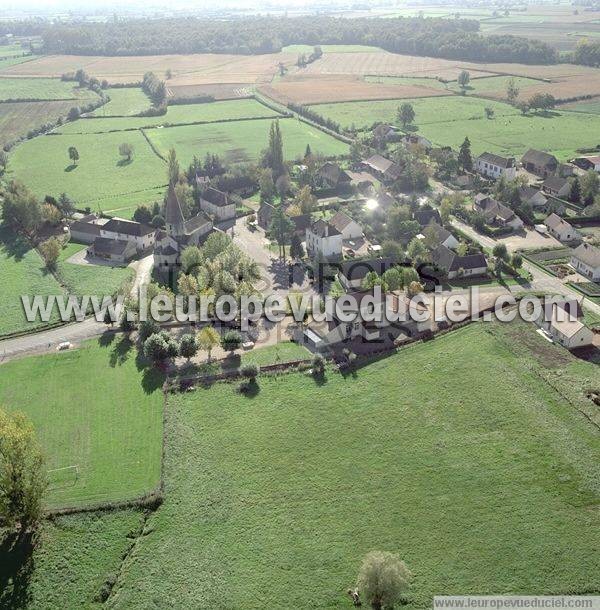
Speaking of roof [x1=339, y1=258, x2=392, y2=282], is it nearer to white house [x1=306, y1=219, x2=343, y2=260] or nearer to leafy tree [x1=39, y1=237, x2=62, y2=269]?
white house [x1=306, y1=219, x2=343, y2=260]

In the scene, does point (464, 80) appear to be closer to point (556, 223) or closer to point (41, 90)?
point (556, 223)

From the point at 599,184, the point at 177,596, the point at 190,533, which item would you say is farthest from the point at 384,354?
the point at 599,184

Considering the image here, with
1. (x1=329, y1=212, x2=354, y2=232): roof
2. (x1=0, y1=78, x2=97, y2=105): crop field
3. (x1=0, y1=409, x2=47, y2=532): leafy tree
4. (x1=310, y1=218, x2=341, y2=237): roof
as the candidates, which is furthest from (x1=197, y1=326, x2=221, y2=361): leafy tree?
(x1=0, y1=78, x2=97, y2=105): crop field

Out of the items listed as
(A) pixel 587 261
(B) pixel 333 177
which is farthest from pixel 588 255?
(B) pixel 333 177

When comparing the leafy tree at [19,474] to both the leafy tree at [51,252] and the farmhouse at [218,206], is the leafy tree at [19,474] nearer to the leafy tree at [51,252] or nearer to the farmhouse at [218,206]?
the leafy tree at [51,252]

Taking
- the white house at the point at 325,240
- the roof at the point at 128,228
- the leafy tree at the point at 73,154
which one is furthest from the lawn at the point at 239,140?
the white house at the point at 325,240

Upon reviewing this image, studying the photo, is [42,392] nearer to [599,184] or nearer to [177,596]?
[177,596]

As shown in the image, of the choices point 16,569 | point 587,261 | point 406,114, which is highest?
point 406,114
